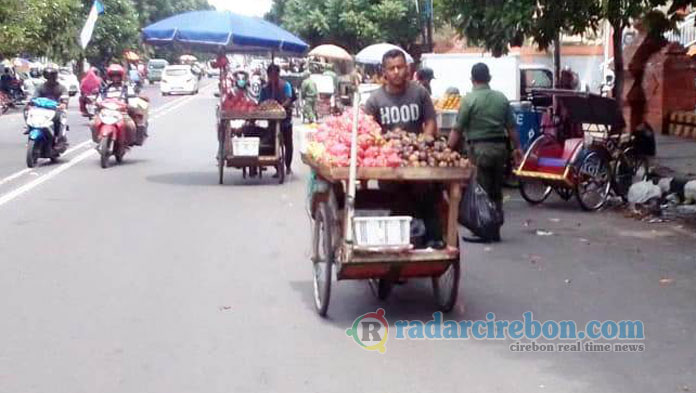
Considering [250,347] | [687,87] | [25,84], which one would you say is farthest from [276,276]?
[25,84]

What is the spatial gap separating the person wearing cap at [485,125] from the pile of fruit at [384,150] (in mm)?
3001

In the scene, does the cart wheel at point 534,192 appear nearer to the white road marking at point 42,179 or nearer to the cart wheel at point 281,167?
the cart wheel at point 281,167

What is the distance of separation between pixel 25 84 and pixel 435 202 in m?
42.7

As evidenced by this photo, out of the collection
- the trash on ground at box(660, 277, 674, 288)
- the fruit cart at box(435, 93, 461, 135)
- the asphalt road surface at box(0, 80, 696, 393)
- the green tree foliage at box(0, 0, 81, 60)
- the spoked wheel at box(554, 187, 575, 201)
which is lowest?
the trash on ground at box(660, 277, 674, 288)

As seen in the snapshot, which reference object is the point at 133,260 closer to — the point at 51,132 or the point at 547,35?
the point at 547,35

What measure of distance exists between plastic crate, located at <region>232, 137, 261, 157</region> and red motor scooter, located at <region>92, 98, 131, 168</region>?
321 centimetres

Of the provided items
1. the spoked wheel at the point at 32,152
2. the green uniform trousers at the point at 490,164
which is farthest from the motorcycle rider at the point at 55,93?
the green uniform trousers at the point at 490,164

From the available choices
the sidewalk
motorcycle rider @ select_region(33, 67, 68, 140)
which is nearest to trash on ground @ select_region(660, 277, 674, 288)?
the sidewalk

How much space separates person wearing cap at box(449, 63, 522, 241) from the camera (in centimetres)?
1059

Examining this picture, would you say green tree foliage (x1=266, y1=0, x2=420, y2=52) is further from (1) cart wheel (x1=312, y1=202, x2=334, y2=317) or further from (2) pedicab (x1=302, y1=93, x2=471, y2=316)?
(2) pedicab (x1=302, y1=93, x2=471, y2=316)

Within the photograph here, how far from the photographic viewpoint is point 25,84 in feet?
155

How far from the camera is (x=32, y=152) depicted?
17.8 metres

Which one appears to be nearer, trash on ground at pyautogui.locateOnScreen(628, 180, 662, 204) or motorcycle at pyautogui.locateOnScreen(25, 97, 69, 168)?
trash on ground at pyautogui.locateOnScreen(628, 180, 662, 204)

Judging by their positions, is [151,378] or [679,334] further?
[679,334]
